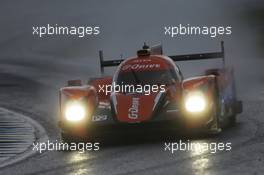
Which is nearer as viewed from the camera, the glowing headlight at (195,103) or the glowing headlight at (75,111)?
the glowing headlight at (195,103)

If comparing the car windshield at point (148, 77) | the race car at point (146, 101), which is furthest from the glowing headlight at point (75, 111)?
the car windshield at point (148, 77)

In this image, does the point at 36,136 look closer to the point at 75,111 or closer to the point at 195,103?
the point at 75,111

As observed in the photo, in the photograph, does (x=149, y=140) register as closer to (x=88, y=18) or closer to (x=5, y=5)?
(x=88, y=18)

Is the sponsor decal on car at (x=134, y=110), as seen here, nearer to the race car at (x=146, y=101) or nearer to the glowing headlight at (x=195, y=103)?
the race car at (x=146, y=101)

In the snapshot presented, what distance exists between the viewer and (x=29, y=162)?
39.8 ft

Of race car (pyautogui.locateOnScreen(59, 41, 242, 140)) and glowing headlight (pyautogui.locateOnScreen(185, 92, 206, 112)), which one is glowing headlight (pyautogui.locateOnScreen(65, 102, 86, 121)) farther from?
glowing headlight (pyautogui.locateOnScreen(185, 92, 206, 112))

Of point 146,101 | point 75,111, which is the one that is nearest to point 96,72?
point 75,111

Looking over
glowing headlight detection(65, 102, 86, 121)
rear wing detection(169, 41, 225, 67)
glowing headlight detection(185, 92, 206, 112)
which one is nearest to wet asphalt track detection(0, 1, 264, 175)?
glowing headlight detection(185, 92, 206, 112)

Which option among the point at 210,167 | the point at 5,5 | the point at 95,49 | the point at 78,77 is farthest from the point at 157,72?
the point at 5,5

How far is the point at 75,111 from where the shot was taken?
44.2 feet

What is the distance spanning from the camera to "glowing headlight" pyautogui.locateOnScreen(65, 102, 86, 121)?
1341 cm

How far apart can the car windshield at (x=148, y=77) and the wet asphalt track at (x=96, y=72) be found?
3.13ft

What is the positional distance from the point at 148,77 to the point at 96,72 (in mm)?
9615

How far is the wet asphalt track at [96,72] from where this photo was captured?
11.3 meters
